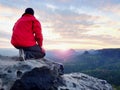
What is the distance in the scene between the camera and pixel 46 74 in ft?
65.8

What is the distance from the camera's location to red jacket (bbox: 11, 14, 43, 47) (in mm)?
20078

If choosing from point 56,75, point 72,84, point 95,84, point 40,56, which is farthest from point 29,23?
point 95,84

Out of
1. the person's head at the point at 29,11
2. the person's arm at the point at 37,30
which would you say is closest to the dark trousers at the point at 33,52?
the person's arm at the point at 37,30

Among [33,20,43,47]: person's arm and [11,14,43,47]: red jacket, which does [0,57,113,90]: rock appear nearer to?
[11,14,43,47]: red jacket

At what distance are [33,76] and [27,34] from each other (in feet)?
9.56

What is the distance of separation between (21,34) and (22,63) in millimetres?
2045

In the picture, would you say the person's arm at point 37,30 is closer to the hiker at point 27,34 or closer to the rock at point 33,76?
the hiker at point 27,34

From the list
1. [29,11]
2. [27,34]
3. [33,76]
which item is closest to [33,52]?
[27,34]

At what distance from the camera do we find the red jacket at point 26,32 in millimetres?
20078

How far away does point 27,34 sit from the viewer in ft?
66.0

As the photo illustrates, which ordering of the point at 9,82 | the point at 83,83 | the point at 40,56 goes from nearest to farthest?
1. the point at 9,82
2. the point at 40,56
3. the point at 83,83

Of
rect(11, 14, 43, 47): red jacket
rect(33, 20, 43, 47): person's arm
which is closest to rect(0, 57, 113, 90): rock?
rect(11, 14, 43, 47): red jacket

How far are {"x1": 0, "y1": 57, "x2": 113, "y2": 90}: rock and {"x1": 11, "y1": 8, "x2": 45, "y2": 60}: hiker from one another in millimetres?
1030

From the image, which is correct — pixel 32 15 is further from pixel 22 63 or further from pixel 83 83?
pixel 83 83
